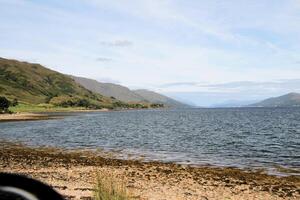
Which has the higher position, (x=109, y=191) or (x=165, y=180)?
(x=109, y=191)

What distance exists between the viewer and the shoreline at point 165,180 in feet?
77.3

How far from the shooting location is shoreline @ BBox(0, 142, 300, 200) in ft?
77.3

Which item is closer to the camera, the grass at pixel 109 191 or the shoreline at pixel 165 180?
the grass at pixel 109 191

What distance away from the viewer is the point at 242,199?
2230cm

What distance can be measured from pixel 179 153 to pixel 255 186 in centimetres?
2386

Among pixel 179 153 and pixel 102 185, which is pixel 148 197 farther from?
pixel 179 153

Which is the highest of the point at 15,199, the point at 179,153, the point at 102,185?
the point at 15,199

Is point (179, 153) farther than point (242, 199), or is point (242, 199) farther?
point (179, 153)

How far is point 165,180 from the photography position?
94.2ft

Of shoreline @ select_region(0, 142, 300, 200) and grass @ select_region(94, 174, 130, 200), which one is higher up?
grass @ select_region(94, 174, 130, 200)

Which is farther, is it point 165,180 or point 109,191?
point 165,180

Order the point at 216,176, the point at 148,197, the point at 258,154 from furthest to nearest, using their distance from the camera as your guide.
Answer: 1. the point at 258,154
2. the point at 216,176
3. the point at 148,197

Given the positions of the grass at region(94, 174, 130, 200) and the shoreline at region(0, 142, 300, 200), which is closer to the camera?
the grass at region(94, 174, 130, 200)

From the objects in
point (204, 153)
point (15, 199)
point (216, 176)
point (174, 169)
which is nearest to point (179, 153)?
point (204, 153)
